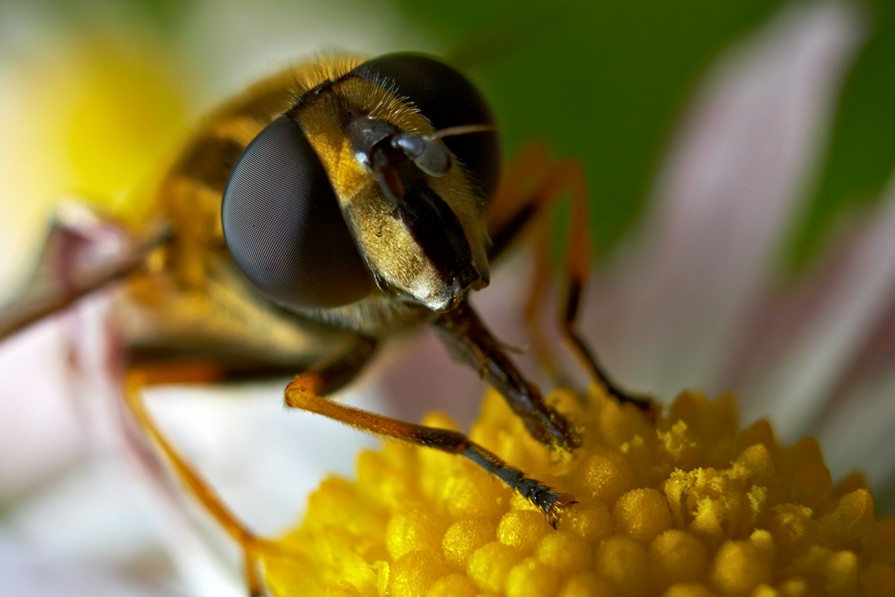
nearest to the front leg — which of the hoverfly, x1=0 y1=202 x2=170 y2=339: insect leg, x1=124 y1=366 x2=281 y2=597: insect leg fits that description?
the hoverfly

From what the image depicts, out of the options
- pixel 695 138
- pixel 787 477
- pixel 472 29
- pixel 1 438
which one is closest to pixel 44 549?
pixel 1 438

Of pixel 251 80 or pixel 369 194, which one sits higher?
pixel 369 194

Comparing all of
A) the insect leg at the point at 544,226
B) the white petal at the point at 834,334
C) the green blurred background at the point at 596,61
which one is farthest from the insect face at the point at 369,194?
the green blurred background at the point at 596,61

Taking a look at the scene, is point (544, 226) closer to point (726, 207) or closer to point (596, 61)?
point (726, 207)

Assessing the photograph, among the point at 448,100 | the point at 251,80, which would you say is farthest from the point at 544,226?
the point at 251,80

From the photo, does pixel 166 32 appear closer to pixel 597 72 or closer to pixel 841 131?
pixel 597 72
